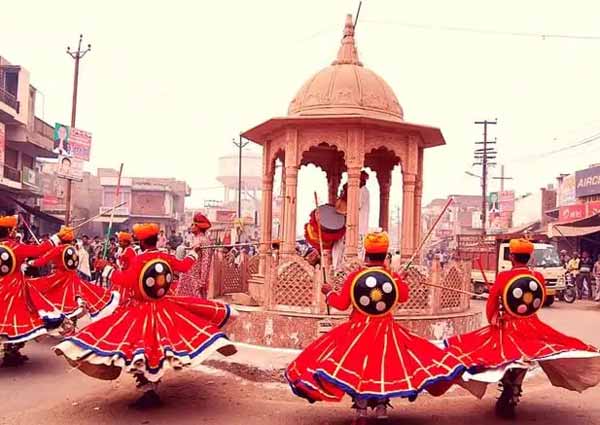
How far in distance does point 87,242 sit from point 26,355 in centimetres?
1402

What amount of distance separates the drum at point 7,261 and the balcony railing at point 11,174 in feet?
71.5

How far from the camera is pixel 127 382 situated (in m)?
7.88

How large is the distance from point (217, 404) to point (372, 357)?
2.28m

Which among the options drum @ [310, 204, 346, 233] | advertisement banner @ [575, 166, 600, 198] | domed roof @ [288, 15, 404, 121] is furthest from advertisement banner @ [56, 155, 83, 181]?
advertisement banner @ [575, 166, 600, 198]

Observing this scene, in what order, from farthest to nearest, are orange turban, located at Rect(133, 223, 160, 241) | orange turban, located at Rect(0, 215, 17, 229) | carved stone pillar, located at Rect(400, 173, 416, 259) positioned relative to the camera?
carved stone pillar, located at Rect(400, 173, 416, 259) < orange turban, located at Rect(0, 215, 17, 229) < orange turban, located at Rect(133, 223, 160, 241)

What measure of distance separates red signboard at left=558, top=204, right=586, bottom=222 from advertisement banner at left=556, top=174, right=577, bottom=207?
3309mm

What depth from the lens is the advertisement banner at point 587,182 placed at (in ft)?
102

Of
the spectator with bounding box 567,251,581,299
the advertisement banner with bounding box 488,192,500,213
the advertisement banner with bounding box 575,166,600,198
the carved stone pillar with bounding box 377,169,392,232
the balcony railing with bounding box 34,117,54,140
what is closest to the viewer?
the carved stone pillar with bounding box 377,169,392,232

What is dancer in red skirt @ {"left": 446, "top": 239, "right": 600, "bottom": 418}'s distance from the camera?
19.1ft

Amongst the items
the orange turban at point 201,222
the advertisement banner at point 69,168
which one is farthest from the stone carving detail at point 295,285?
the advertisement banner at point 69,168

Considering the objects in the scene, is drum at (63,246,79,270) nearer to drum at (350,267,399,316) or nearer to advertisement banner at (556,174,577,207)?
drum at (350,267,399,316)

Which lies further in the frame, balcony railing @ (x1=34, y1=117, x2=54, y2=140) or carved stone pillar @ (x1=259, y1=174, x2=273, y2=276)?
balcony railing @ (x1=34, y1=117, x2=54, y2=140)

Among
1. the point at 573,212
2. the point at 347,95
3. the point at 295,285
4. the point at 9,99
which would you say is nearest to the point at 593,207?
the point at 573,212

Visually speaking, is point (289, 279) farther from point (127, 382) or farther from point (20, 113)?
point (20, 113)
